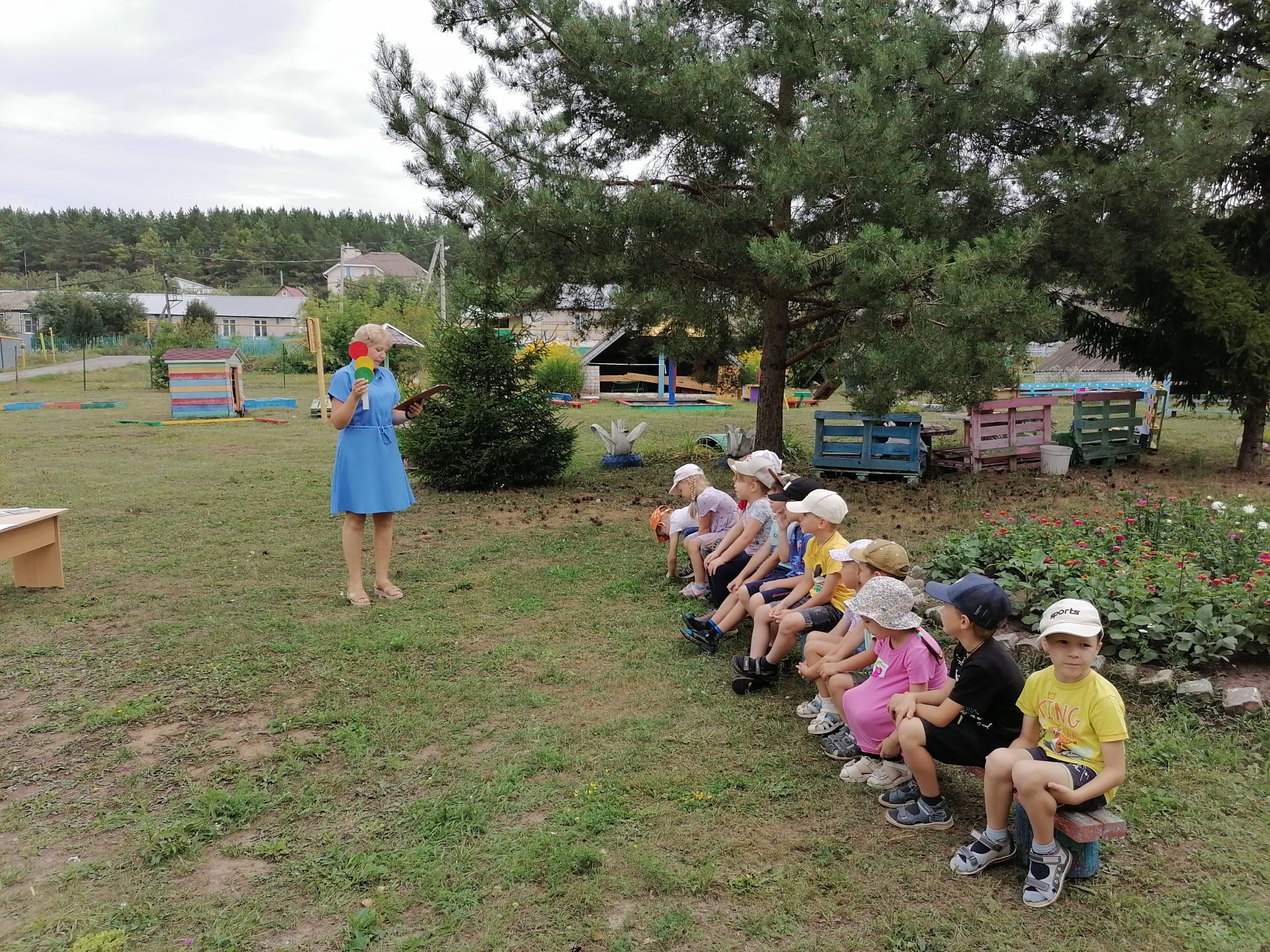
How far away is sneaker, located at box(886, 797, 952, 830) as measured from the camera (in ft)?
10.2

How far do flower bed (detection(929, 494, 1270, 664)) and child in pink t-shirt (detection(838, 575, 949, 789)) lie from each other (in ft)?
5.21

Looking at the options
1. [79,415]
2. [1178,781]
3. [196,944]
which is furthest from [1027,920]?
[79,415]

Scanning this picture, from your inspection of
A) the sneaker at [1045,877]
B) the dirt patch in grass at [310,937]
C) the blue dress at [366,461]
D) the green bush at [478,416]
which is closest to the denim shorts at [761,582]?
the sneaker at [1045,877]

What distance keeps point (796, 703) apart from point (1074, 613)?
177 centimetres

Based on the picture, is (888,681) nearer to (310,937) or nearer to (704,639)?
(704,639)

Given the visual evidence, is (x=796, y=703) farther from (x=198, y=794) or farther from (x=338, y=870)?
(x=198, y=794)

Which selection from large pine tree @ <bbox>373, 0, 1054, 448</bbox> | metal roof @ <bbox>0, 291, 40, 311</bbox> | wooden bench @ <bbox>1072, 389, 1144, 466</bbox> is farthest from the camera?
metal roof @ <bbox>0, 291, 40, 311</bbox>

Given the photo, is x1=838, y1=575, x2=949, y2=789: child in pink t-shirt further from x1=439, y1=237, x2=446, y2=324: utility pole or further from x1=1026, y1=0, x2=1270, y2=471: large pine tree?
x1=439, y1=237, x2=446, y2=324: utility pole

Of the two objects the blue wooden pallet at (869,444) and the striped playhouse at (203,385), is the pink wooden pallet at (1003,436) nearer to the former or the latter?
the blue wooden pallet at (869,444)

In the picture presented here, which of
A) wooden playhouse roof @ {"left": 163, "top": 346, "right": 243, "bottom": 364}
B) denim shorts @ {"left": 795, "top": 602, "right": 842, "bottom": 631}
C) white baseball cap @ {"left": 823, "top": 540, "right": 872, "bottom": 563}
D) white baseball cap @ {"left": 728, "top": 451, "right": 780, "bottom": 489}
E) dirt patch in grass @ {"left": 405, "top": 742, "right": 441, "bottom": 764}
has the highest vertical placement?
wooden playhouse roof @ {"left": 163, "top": 346, "right": 243, "bottom": 364}

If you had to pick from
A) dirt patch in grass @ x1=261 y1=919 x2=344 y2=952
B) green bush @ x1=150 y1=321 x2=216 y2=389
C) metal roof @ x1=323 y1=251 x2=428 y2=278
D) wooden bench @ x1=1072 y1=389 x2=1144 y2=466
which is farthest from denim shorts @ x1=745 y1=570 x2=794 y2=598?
metal roof @ x1=323 y1=251 x2=428 y2=278

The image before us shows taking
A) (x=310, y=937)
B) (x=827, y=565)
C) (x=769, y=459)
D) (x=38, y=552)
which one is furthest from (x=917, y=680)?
(x=38, y=552)

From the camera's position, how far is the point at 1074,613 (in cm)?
270

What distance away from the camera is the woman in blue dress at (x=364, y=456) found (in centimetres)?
559
